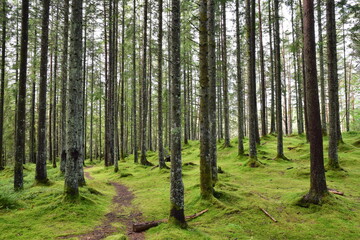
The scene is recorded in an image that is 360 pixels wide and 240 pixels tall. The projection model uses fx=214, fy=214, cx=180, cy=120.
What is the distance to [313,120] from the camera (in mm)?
6801

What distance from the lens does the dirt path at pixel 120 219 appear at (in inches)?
215

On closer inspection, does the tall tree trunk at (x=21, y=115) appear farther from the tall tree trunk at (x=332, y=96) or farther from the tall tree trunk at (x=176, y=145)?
the tall tree trunk at (x=332, y=96)

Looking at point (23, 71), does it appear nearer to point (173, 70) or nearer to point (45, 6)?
point (45, 6)

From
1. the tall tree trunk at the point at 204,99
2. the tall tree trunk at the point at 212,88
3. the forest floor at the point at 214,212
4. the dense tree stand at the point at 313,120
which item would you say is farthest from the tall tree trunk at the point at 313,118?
the tall tree trunk at the point at 212,88

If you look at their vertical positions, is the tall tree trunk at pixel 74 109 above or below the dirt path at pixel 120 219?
above

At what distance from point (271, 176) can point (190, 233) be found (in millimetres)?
7666

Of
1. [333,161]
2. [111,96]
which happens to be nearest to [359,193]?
[333,161]

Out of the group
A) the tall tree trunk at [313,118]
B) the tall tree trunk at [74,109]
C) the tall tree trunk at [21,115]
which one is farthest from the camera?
the tall tree trunk at [21,115]

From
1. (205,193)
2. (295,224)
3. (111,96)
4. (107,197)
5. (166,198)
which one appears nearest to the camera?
(295,224)

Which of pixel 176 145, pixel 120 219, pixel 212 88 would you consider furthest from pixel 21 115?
pixel 212 88

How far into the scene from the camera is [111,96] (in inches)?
725

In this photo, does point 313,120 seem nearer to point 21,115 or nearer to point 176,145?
point 176,145

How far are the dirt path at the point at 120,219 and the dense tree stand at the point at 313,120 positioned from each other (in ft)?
18.1

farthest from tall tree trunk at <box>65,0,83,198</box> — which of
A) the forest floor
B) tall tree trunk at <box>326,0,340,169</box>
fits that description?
tall tree trunk at <box>326,0,340,169</box>
